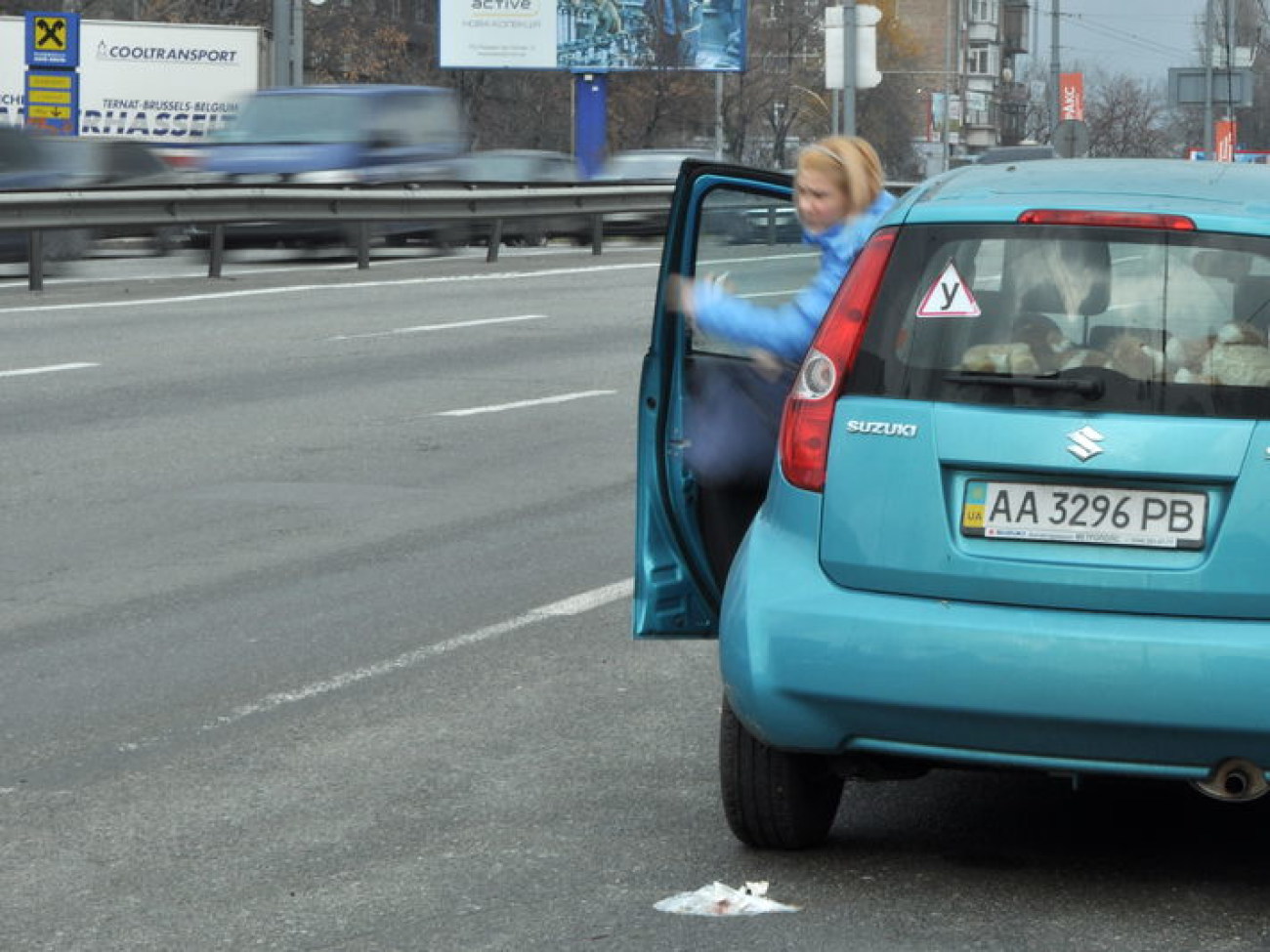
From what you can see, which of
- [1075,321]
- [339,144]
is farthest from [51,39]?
[1075,321]

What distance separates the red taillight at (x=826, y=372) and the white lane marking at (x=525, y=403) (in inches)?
359

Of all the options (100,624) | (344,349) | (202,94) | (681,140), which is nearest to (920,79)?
(681,140)

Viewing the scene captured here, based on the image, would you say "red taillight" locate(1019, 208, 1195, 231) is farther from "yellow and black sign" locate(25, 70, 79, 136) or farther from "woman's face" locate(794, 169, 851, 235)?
"yellow and black sign" locate(25, 70, 79, 136)

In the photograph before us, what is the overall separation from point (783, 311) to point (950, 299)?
3.37ft

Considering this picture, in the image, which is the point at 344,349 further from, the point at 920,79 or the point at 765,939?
the point at 920,79

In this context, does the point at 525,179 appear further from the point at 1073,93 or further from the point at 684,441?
the point at 684,441

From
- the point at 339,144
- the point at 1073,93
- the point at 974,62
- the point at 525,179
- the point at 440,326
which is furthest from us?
the point at 974,62

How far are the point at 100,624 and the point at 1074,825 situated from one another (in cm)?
368

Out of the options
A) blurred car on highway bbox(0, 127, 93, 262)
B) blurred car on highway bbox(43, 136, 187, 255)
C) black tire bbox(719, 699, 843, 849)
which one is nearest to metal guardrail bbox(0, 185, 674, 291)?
blurred car on highway bbox(43, 136, 187, 255)

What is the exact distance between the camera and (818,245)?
20.6 feet

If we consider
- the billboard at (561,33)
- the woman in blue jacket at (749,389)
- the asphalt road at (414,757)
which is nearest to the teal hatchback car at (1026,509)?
the asphalt road at (414,757)

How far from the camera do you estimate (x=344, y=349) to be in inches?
703

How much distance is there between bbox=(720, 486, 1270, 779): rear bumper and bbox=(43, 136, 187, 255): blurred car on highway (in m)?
20.5

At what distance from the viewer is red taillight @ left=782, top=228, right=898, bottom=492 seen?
16.8 ft
